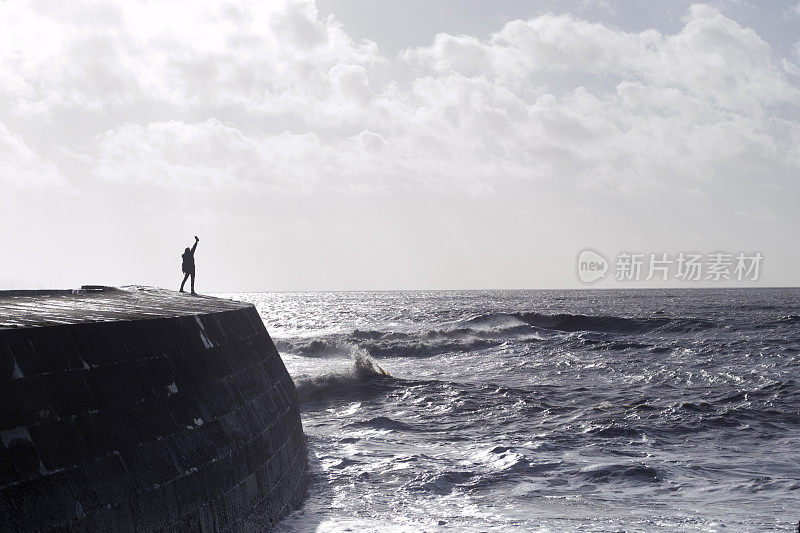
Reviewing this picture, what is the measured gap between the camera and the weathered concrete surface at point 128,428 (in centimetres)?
518

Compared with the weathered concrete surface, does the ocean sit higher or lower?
lower

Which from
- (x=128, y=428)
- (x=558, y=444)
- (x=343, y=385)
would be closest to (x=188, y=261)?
(x=343, y=385)

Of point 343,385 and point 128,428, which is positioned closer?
point 128,428

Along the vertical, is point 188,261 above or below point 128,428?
above

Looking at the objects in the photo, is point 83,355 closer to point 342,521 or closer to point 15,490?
point 15,490

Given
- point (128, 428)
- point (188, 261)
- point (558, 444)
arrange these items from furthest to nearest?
point (188, 261), point (558, 444), point (128, 428)

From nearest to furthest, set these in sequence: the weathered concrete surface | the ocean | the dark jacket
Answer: the weathered concrete surface
the ocean
the dark jacket

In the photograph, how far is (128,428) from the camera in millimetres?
6168

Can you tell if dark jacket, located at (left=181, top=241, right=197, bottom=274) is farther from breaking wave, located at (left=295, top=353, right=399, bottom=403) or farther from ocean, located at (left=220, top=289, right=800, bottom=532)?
breaking wave, located at (left=295, top=353, right=399, bottom=403)

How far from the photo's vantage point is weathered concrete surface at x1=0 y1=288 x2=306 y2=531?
5.18 meters

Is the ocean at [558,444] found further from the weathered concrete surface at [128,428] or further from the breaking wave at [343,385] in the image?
the weathered concrete surface at [128,428]

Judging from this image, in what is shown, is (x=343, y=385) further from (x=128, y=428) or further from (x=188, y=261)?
(x=128, y=428)

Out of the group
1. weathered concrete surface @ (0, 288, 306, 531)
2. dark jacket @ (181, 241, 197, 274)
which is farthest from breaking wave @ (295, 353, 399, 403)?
weathered concrete surface @ (0, 288, 306, 531)

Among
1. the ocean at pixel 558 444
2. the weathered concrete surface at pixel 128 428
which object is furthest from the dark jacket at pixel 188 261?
the weathered concrete surface at pixel 128 428
